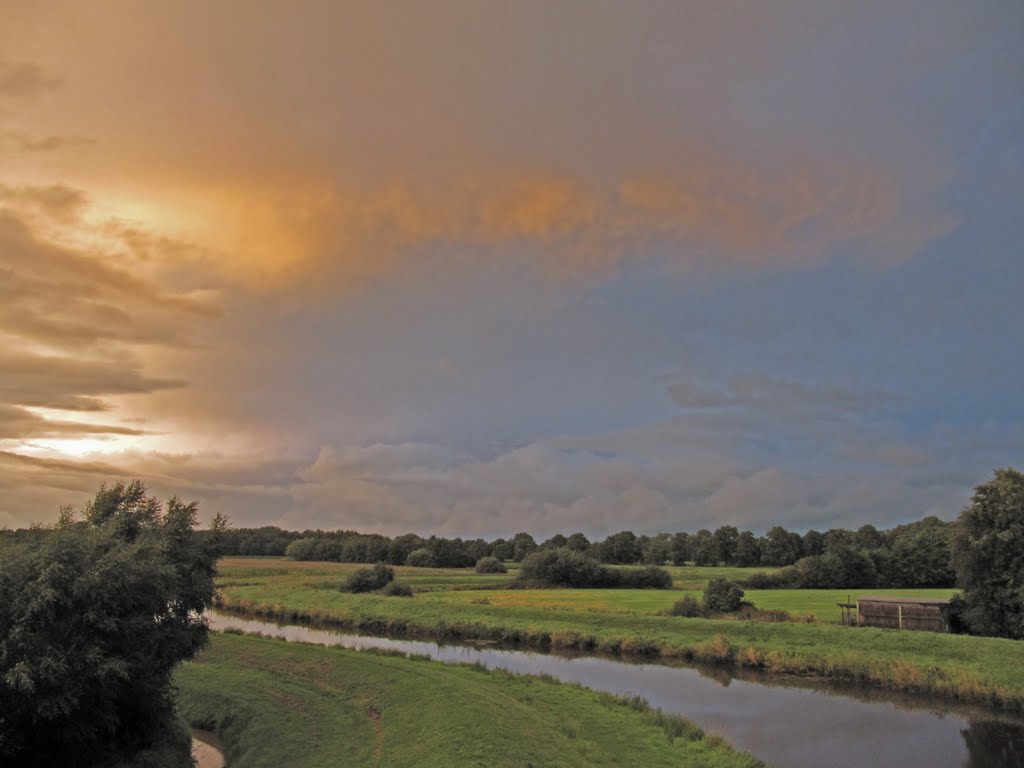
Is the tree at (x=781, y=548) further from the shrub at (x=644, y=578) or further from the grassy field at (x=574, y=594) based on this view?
the shrub at (x=644, y=578)

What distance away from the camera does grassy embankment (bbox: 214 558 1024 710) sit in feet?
124

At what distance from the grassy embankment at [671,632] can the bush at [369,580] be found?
320 cm

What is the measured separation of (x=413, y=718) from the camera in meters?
25.8

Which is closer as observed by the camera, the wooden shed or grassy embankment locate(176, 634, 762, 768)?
grassy embankment locate(176, 634, 762, 768)

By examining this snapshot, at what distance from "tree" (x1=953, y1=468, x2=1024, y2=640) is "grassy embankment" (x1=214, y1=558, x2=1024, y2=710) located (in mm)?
5749

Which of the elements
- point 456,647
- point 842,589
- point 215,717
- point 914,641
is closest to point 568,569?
point 842,589

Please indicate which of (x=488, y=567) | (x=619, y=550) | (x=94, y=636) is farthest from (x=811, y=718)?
(x=619, y=550)

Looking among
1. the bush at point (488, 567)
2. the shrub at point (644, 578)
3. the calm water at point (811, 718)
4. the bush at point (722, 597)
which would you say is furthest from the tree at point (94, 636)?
the bush at point (488, 567)

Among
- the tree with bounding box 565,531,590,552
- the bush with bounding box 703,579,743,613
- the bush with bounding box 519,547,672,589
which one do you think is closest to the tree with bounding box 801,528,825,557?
the tree with bounding box 565,531,590,552

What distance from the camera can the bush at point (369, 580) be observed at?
8356cm

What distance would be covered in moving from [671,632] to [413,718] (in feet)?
101

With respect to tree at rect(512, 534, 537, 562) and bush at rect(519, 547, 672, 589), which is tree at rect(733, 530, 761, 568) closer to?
tree at rect(512, 534, 537, 562)

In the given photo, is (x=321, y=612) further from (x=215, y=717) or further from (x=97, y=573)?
(x=97, y=573)

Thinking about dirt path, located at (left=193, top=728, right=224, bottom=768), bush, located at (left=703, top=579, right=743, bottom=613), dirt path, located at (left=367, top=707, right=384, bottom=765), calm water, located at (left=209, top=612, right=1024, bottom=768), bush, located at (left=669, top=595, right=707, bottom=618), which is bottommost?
dirt path, located at (left=193, top=728, right=224, bottom=768)
